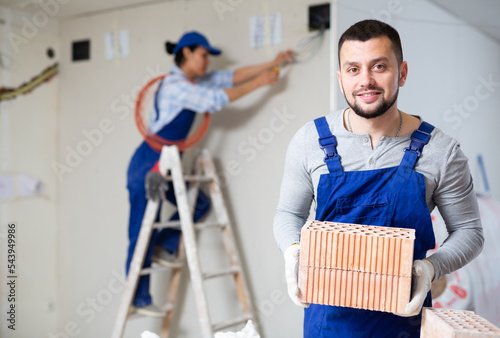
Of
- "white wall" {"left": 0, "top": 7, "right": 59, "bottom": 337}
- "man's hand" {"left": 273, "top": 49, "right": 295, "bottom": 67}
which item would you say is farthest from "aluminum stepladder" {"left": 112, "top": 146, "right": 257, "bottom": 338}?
"white wall" {"left": 0, "top": 7, "right": 59, "bottom": 337}

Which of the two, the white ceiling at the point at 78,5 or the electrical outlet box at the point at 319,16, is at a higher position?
the white ceiling at the point at 78,5

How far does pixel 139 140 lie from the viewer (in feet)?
10.8

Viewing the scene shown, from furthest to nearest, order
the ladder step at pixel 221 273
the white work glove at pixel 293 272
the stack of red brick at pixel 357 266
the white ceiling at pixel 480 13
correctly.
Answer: the ladder step at pixel 221 273 < the white ceiling at pixel 480 13 < the white work glove at pixel 293 272 < the stack of red brick at pixel 357 266

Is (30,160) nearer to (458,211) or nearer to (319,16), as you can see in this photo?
(319,16)

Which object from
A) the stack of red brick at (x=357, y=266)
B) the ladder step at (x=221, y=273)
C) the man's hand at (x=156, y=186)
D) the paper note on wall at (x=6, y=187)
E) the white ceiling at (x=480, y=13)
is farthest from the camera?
the paper note on wall at (x=6, y=187)

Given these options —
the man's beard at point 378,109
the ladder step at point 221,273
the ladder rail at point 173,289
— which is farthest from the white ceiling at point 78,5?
the man's beard at point 378,109

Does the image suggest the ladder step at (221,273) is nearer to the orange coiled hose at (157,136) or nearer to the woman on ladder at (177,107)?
the woman on ladder at (177,107)

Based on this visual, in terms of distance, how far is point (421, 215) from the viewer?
125 cm

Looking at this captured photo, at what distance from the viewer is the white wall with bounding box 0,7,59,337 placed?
11.1 ft

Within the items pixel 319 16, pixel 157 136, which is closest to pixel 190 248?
pixel 157 136

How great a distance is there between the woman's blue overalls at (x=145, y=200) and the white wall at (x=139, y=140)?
20 centimetres

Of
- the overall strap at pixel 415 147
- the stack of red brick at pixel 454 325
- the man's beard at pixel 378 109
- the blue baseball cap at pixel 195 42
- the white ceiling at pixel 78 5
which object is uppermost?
the white ceiling at pixel 78 5

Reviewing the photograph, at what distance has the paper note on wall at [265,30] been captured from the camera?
281cm

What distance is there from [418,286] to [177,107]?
2.01m
